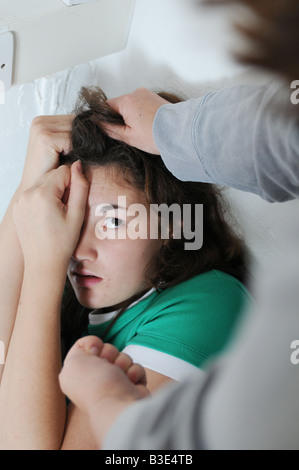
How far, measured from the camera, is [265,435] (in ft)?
1.00

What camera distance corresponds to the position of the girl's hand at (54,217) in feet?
2.72

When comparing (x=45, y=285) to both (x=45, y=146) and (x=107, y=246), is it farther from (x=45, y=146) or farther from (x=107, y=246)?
(x=45, y=146)

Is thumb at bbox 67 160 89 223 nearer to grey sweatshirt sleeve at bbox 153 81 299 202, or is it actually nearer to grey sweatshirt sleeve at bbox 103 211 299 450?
grey sweatshirt sleeve at bbox 153 81 299 202

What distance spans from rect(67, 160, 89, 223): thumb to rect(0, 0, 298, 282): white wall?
0.29m

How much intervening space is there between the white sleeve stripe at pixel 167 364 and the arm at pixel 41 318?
5.4 inches

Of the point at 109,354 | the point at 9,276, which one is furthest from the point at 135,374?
the point at 9,276

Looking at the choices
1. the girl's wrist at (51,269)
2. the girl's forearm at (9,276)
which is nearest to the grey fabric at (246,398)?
the girl's wrist at (51,269)

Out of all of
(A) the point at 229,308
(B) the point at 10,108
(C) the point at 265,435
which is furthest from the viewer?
(B) the point at 10,108

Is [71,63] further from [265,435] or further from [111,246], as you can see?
[265,435]

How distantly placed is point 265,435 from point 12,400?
54cm

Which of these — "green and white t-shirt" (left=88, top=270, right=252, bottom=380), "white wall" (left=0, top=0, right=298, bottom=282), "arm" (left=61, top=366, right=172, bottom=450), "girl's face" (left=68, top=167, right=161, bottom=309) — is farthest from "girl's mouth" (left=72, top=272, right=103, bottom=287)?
"white wall" (left=0, top=0, right=298, bottom=282)

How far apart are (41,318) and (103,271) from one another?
0.43 ft

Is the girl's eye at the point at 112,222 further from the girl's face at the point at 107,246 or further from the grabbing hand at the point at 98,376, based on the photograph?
the grabbing hand at the point at 98,376

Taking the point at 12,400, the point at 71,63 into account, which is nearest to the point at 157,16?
the point at 71,63
